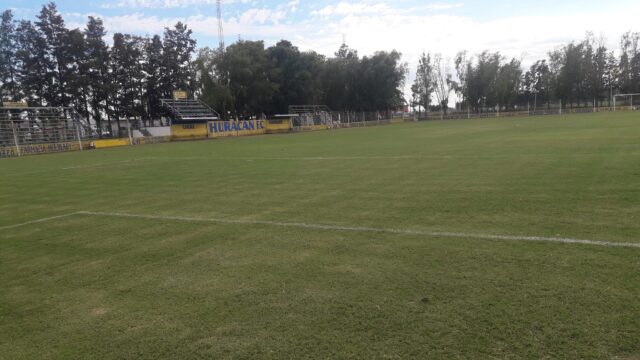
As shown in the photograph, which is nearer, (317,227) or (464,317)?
(464,317)

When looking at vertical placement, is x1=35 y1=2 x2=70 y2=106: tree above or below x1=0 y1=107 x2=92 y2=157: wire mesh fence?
above

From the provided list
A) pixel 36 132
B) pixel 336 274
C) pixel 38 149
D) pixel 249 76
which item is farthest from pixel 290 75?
pixel 336 274

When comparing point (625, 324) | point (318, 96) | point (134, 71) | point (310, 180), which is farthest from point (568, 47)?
point (625, 324)

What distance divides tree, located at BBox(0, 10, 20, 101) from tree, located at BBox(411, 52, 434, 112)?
74.3 metres

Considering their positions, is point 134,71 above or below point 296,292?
above

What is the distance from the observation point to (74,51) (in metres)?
51.9

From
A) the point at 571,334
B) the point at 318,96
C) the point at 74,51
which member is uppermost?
the point at 74,51

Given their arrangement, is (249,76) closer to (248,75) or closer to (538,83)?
(248,75)

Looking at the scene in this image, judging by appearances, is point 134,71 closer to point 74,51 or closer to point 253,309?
point 74,51

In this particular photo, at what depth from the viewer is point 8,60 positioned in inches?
1986

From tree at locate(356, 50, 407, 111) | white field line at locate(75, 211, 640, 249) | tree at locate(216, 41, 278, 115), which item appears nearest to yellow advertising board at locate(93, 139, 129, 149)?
tree at locate(216, 41, 278, 115)

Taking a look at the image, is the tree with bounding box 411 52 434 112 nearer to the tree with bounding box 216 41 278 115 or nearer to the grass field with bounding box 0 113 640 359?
the tree with bounding box 216 41 278 115

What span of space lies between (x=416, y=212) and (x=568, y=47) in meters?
95.9

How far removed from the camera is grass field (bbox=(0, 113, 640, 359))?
3.46 m
